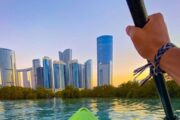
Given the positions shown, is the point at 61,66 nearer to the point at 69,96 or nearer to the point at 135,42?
the point at 69,96

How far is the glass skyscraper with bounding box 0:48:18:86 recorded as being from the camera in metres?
94.8

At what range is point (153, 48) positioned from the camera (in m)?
0.55

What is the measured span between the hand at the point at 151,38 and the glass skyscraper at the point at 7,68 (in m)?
95.5

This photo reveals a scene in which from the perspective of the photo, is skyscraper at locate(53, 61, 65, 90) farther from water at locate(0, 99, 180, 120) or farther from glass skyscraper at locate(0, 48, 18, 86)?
water at locate(0, 99, 180, 120)

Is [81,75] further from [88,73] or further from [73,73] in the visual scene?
[88,73]

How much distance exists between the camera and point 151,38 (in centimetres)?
55

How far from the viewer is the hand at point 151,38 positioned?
1.80 feet

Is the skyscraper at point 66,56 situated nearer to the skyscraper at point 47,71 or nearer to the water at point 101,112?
the skyscraper at point 47,71

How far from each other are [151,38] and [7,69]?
98.5 m

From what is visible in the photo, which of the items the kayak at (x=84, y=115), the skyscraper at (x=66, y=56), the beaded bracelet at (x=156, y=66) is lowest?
the kayak at (x=84, y=115)

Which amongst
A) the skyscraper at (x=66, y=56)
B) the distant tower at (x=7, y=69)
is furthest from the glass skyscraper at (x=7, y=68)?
the skyscraper at (x=66, y=56)

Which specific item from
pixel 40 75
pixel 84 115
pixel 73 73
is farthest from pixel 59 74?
pixel 84 115

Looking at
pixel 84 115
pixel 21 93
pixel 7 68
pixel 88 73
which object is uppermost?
pixel 7 68

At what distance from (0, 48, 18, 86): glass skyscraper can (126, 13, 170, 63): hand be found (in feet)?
313
